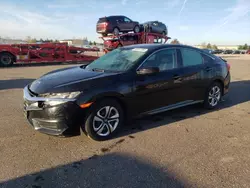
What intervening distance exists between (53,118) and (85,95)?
0.58 meters

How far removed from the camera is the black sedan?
11.4 ft

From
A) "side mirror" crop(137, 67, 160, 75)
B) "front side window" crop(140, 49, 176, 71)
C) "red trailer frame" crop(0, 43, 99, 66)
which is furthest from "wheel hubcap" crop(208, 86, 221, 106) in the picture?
"red trailer frame" crop(0, 43, 99, 66)

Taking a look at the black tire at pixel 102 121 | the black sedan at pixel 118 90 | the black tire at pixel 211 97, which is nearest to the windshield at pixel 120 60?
the black sedan at pixel 118 90

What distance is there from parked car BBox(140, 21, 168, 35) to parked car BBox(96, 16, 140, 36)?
89cm

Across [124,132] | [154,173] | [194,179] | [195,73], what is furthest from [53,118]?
[195,73]

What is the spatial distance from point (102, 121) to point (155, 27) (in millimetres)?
16472

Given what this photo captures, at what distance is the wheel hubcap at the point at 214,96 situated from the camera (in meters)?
5.60

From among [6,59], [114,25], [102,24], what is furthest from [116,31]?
[6,59]

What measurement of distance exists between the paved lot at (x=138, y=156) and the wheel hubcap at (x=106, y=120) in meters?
0.20

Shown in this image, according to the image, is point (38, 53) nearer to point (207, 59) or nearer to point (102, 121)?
point (207, 59)

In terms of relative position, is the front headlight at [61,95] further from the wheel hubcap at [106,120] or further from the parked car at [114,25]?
the parked car at [114,25]

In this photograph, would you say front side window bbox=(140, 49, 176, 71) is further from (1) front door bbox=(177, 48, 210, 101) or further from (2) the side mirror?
(1) front door bbox=(177, 48, 210, 101)

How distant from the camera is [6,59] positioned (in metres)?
15.1

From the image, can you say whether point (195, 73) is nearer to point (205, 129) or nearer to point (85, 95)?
point (205, 129)
